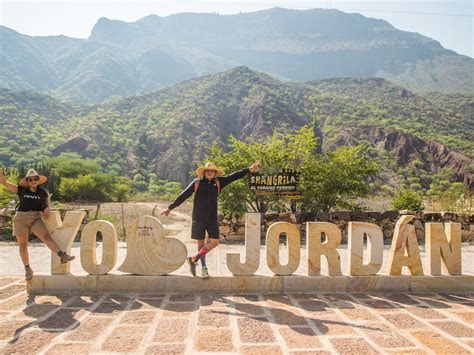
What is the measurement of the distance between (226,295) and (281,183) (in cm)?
542

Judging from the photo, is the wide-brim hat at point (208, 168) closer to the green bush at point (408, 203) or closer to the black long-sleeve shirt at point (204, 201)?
the black long-sleeve shirt at point (204, 201)

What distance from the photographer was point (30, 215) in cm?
488

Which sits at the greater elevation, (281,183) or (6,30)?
(6,30)

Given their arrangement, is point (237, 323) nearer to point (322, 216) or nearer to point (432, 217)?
point (322, 216)

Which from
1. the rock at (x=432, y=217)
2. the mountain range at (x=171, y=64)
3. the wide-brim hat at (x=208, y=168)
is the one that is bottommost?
the rock at (x=432, y=217)

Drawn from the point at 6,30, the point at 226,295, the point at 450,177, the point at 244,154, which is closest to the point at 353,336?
the point at 226,295

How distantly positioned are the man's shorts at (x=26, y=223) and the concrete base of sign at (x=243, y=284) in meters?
0.66

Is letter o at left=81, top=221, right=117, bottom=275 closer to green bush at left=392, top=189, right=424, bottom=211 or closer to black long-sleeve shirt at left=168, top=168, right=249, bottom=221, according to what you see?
black long-sleeve shirt at left=168, top=168, right=249, bottom=221

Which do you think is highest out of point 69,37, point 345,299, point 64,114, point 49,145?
point 69,37

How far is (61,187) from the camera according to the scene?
21.4m

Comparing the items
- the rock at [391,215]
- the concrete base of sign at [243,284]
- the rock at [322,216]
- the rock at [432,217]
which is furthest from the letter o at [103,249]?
the rock at [432,217]

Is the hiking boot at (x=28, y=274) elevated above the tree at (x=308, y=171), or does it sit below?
below

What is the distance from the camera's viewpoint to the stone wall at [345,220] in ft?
31.6

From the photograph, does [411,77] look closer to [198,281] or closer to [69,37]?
[198,281]
